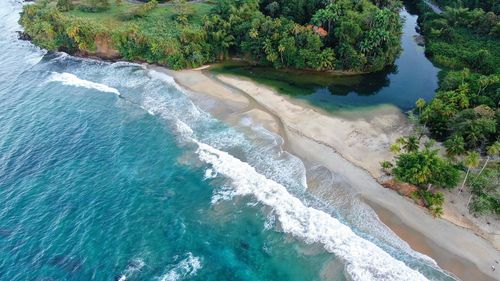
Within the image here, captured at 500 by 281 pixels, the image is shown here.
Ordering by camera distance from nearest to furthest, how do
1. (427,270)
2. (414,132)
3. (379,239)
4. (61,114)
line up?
(427,270) → (379,239) → (414,132) → (61,114)

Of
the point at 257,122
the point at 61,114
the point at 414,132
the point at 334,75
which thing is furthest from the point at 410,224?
the point at 61,114

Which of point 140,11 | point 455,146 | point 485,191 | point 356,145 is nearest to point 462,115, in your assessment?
point 455,146

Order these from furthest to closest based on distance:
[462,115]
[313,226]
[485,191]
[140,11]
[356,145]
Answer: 1. [140,11]
2. [356,145]
3. [462,115]
4. [485,191]
5. [313,226]

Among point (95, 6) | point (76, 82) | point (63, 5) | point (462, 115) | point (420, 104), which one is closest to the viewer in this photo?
point (462, 115)

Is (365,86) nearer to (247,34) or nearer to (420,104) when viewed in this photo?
(420,104)

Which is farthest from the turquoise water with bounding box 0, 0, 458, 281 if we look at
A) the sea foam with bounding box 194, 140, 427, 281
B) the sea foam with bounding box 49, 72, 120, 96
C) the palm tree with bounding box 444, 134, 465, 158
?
the palm tree with bounding box 444, 134, 465, 158

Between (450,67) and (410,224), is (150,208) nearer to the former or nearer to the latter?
(410,224)
